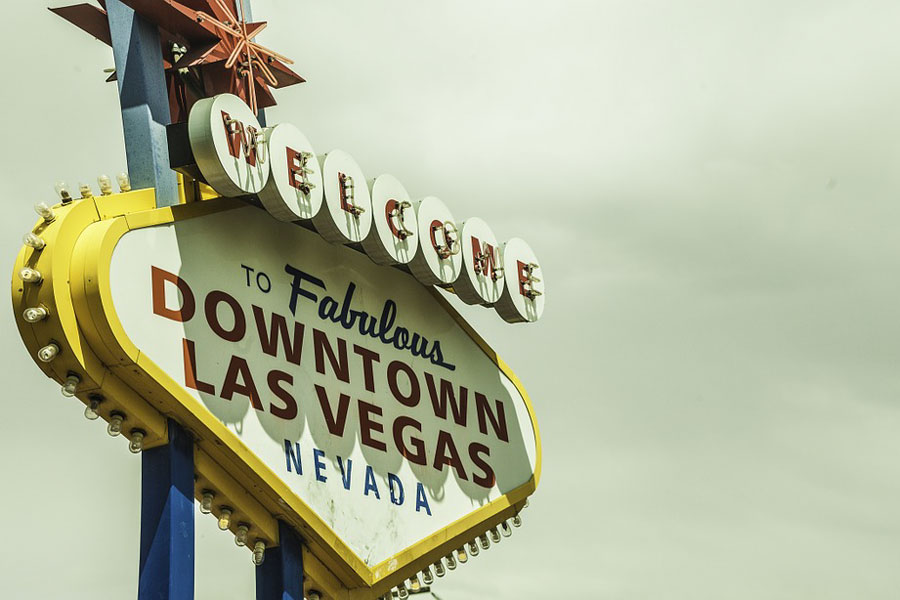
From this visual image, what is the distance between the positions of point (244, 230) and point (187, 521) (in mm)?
3039

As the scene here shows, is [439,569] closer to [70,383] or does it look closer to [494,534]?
[494,534]

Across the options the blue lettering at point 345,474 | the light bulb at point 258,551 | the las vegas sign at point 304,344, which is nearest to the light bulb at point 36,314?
the las vegas sign at point 304,344

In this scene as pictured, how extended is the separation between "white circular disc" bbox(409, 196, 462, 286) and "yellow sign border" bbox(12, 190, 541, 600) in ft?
8.35

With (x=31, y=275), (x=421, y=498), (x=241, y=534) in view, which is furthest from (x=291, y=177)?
(x=421, y=498)

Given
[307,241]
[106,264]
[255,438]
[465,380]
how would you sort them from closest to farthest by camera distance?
[106,264] < [255,438] < [307,241] < [465,380]

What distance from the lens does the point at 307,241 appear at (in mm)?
16672

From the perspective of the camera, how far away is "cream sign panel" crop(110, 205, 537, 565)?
14.6 m

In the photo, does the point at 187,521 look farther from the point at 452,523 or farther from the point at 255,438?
the point at 452,523

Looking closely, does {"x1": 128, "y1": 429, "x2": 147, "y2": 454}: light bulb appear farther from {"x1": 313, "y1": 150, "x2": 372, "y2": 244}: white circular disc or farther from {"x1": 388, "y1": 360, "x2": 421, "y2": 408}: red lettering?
{"x1": 388, "y1": 360, "x2": 421, "y2": 408}: red lettering

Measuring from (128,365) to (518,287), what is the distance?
6415 millimetres

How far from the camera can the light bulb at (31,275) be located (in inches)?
534

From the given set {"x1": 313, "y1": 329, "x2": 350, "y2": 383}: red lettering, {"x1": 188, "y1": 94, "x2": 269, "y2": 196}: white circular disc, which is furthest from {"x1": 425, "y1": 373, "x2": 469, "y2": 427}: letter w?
{"x1": 188, "y1": 94, "x2": 269, "y2": 196}: white circular disc

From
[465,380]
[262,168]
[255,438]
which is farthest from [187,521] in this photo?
[465,380]

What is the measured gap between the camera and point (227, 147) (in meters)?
14.7
